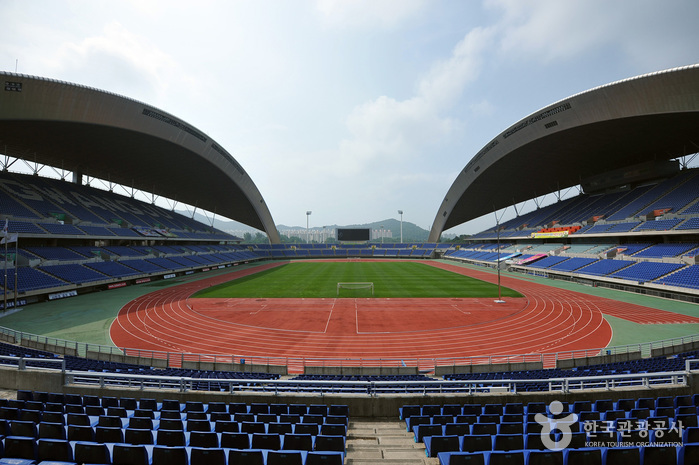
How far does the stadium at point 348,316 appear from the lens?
5.19 meters

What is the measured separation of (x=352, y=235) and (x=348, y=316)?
221ft

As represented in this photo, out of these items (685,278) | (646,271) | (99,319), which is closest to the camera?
(99,319)

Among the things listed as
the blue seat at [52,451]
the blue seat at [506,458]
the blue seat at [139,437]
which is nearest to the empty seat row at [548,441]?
the blue seat at [506,458]

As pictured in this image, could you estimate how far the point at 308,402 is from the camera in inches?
294

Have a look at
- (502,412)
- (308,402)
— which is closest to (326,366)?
(308,402)

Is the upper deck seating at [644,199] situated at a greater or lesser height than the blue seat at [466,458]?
greater

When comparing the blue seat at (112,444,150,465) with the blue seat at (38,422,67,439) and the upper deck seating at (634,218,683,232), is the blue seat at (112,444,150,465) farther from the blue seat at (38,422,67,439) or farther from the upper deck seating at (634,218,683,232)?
the upper deck seating at (634,218,683,232)

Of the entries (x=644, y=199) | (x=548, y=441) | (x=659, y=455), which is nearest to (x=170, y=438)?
(x=548, y=441)

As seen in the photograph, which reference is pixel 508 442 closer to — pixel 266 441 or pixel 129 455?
pixel 266 441

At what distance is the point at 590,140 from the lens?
42000mm

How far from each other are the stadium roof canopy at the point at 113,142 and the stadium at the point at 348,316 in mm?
237

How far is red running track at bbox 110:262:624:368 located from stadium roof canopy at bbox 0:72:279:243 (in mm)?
20109

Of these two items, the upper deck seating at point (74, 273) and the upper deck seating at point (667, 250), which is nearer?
the upper deck seating at point (74, 273)

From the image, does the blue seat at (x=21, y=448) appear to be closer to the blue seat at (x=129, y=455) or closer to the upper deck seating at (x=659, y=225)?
the blue seat at (x=129, y=455)
